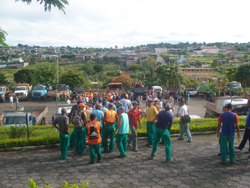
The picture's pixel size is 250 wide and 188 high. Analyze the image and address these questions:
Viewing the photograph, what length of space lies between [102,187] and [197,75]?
51606mm

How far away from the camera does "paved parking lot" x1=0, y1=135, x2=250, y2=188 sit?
17.2 ft

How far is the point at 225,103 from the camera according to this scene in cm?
1426

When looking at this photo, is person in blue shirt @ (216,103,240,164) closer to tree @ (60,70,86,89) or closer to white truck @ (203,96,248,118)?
white truck @ (203,96,248,118)

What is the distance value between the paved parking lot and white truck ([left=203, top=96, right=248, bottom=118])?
7735mm

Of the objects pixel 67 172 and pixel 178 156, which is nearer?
pixel 67 172

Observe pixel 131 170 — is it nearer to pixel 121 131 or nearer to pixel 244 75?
pixel 121 131

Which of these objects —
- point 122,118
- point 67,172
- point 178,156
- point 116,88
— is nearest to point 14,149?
point 67,172

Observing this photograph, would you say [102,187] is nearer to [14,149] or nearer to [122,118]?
[122,118]

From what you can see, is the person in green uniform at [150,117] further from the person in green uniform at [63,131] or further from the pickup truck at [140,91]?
the pickup truck at [140,91]

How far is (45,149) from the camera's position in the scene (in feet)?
25.1

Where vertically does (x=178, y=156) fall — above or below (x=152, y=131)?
below

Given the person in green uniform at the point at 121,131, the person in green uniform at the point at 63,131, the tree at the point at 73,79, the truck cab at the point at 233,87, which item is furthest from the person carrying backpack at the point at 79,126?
the tree at the point at 73,79

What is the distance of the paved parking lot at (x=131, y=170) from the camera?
17.2ft

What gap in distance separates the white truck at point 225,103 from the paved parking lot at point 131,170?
773cm
